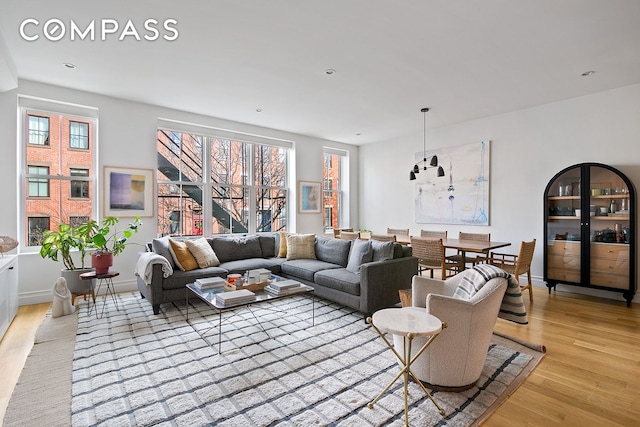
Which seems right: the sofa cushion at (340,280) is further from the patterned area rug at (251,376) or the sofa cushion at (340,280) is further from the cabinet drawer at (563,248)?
the cabinet drawer at (563,248)

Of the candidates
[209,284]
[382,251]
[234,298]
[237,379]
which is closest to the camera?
[237,379]

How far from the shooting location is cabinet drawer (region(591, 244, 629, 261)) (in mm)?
3976

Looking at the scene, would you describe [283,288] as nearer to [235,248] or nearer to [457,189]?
[235,248]

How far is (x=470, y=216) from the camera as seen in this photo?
5684mm

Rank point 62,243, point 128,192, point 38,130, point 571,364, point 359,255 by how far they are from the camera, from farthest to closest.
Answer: point 128,192 → point 38,130 → point 359,255 → point 62,243 → point 571,364

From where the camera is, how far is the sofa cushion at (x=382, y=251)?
3828mm

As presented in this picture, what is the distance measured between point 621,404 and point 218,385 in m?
2.61

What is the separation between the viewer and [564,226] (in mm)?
4465

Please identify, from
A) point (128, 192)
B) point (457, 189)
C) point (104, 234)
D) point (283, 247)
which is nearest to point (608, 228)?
point (457, 189)

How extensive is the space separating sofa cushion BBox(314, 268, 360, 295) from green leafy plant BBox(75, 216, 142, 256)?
2.47 meters

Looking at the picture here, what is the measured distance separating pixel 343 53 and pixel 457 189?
3667 millimetres

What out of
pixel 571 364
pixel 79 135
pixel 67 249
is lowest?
pixel 571 364

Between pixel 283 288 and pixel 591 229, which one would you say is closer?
pixel 283 288

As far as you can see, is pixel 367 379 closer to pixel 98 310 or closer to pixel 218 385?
pixel 218 385
